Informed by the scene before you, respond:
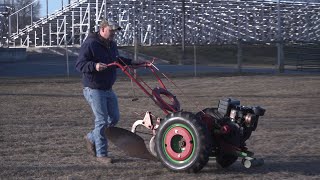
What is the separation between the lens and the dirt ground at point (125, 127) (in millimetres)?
8031

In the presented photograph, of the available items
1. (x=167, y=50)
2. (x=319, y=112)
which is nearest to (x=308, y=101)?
(x=319, y=112)

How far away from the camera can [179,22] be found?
6775 centimetres

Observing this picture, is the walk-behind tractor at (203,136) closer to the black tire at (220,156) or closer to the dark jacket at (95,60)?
the black tire at (220,156)

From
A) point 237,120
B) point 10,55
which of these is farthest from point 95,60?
point 10,55

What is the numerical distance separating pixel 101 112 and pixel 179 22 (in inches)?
2352

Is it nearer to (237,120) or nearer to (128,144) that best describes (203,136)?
(237,120)

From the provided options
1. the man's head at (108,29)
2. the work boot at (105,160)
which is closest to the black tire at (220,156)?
the work boot at (105,160)

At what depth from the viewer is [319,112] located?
50.3 ft

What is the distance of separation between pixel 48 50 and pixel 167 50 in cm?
1108

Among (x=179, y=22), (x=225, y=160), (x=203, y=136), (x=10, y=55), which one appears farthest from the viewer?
(x=179, y=22)

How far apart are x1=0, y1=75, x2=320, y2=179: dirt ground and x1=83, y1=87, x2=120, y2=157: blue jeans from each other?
0.26 meters

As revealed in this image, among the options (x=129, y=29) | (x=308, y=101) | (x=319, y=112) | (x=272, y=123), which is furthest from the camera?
(x=129, y=29)

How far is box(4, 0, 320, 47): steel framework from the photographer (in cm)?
6188

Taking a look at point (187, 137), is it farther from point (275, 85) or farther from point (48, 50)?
point (48, 50)
